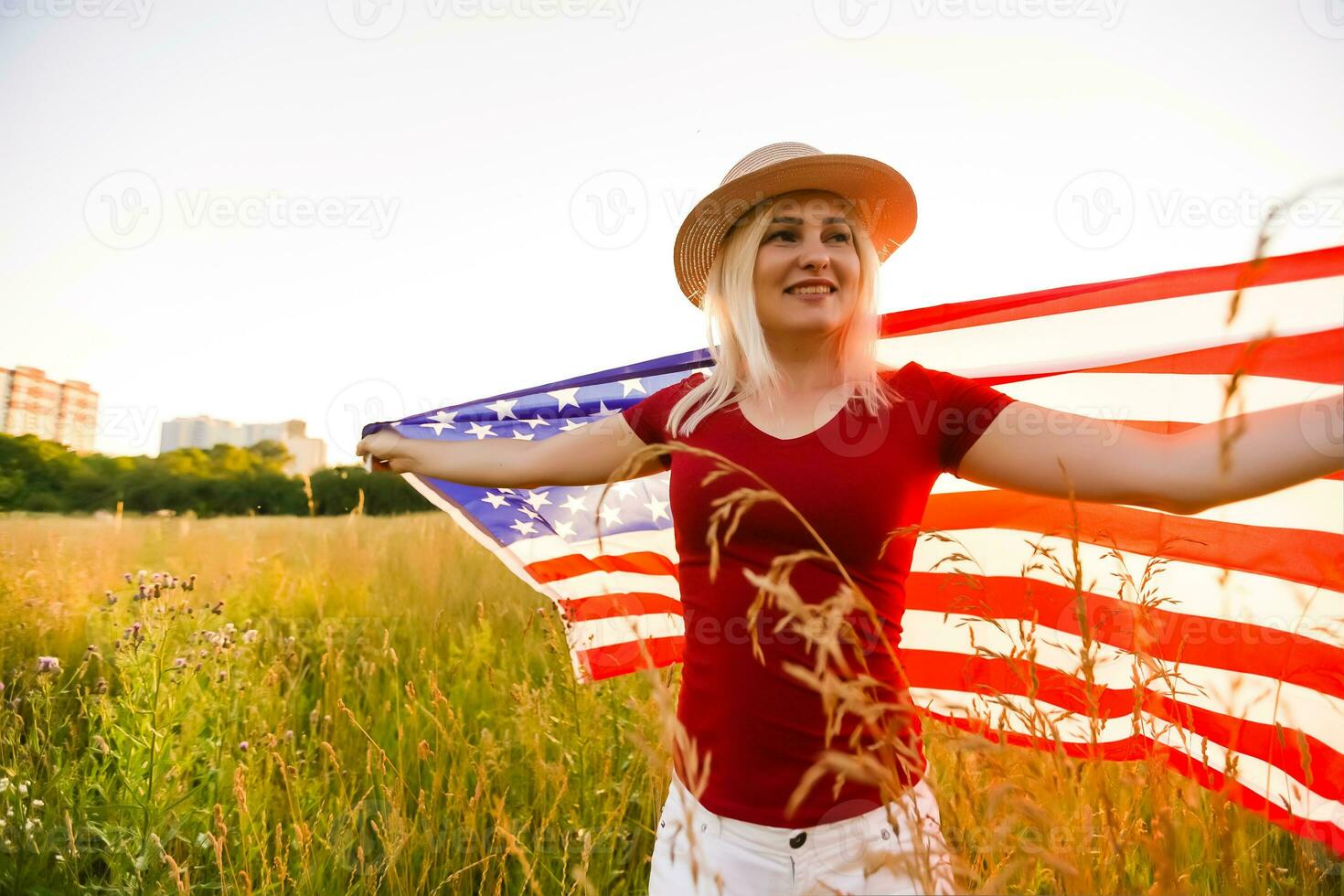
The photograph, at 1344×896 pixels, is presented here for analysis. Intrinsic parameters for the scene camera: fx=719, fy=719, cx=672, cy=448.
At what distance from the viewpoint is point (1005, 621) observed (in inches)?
111

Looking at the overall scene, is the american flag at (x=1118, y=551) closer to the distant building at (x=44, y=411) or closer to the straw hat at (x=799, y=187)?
the straw hat at (x=799, y=187)

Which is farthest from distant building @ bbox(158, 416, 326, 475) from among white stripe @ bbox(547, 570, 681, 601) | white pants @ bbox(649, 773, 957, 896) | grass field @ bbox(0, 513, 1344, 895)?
white pants @ bbox(649, 773, 957, 896)

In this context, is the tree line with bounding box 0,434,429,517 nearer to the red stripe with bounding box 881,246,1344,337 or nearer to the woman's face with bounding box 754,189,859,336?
the woman's face with bounding box 754,189,859,336

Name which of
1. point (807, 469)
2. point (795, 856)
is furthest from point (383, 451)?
point (795, 856)

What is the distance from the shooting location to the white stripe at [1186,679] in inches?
83.0

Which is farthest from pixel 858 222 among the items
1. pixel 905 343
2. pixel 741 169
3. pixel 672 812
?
pixel 672 812

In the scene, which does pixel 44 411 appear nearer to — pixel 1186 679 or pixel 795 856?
pixel 795 856

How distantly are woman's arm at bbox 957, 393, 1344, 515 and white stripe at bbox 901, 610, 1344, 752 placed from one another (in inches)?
15.5

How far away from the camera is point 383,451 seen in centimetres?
264

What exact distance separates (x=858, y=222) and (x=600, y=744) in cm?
221

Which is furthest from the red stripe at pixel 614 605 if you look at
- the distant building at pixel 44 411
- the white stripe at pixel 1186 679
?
the distant building at pixel 44 411

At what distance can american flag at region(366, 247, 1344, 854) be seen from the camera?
2.15m

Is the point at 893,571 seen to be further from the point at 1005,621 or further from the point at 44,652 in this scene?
the point at 44,652

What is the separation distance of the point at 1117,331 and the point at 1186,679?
125cm
